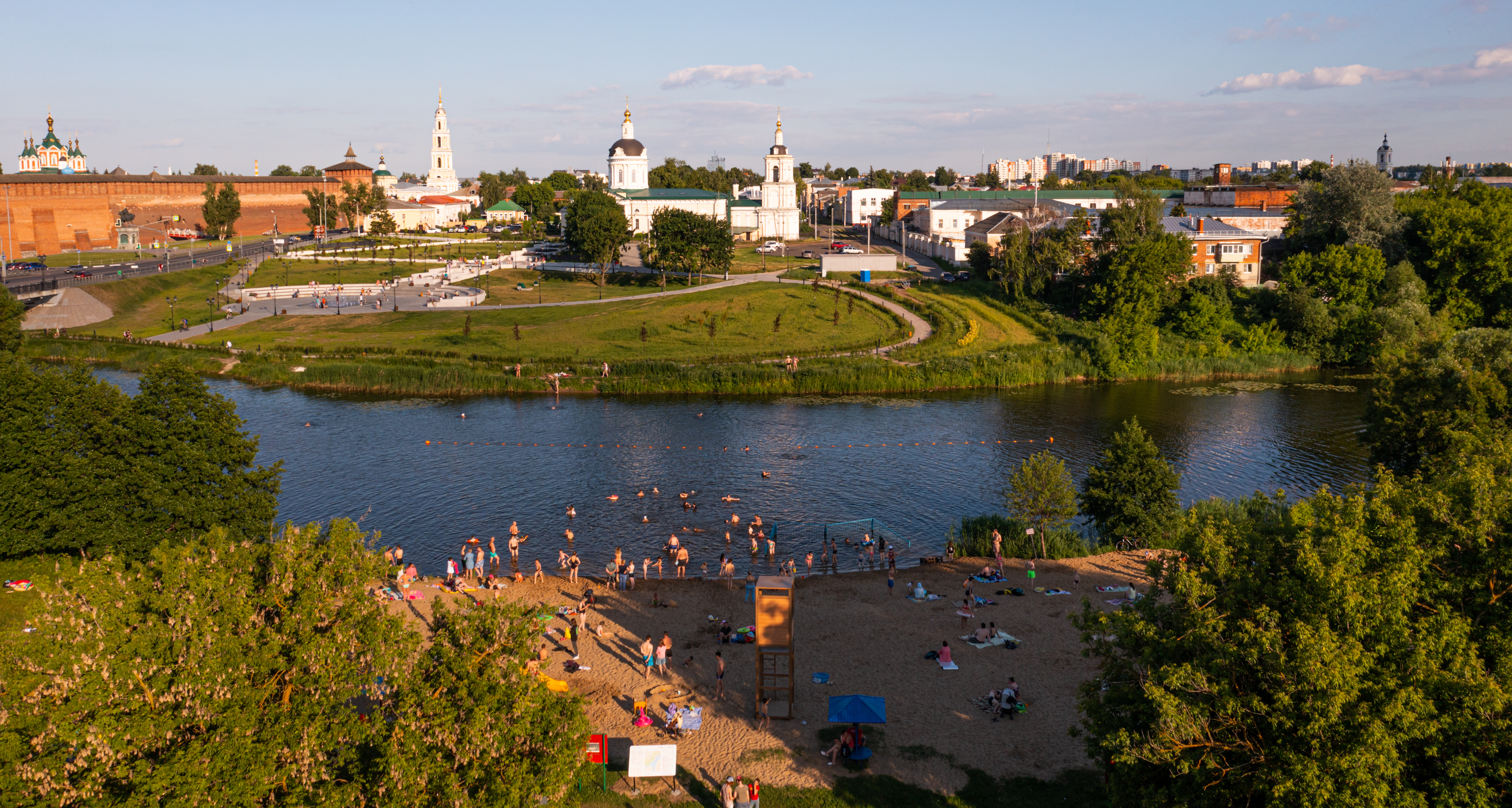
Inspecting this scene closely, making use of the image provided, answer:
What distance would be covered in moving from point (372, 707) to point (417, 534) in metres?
19.5

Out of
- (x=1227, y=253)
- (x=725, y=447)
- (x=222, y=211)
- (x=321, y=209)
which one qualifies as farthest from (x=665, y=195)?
(x=725, y=447)

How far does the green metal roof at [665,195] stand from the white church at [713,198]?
83mm

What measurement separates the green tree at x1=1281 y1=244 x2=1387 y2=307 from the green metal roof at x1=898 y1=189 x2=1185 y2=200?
182 feet

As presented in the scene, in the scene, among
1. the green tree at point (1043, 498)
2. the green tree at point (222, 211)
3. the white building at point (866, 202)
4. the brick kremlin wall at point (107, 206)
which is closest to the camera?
the green tree at point (1043, 498)

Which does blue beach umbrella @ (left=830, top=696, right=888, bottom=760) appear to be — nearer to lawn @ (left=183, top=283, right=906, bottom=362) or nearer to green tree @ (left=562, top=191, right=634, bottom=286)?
lawn @ (left=183, top=283, right=906, bottom=362)

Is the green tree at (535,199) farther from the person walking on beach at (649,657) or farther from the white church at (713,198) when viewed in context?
the person walking on beach at (649,657)

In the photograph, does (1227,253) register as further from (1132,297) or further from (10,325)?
(10,325)

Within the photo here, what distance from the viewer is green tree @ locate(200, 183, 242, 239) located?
122m

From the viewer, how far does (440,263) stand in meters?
108

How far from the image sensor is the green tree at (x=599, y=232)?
9119cm

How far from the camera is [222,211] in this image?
12206 centimetres

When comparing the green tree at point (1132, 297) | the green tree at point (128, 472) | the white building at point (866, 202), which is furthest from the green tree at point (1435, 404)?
the white building at point (866, 202)

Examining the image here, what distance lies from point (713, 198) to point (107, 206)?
79.7 meters

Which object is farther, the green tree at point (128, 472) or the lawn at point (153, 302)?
the lawn at point (153, 302)
